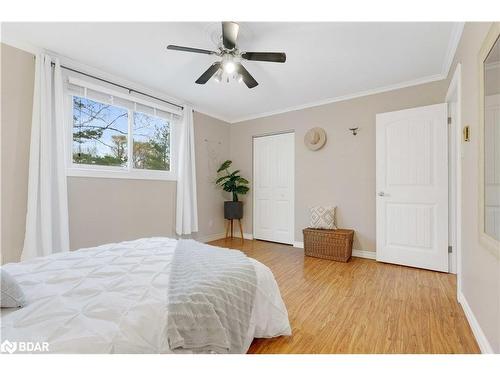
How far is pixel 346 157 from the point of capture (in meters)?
3.59

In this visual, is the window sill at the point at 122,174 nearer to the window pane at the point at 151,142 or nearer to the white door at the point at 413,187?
the window pane at the point at 151,142

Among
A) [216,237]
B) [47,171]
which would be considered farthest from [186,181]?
[47,171]

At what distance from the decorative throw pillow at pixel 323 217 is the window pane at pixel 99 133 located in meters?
2.91

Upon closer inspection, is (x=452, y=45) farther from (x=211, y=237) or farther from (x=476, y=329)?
(x=211, y=237)

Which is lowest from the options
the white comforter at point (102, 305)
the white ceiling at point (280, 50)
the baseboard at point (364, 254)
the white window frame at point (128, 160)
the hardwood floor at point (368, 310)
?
the hardwood floor at point (368, 310)

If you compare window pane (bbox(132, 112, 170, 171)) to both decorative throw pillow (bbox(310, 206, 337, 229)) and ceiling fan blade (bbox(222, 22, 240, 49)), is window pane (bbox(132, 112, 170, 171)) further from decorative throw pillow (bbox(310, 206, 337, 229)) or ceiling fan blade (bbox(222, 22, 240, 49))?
decorative throw pillow (bbox(310, 206, 337, 229))

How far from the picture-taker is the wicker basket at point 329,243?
3205 mm

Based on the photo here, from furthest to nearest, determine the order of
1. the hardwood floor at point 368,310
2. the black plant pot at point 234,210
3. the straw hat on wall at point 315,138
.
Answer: the black plant pot at point 234,210, the straw hat on wall at point 315,138, the hardwood floor at point 368,310

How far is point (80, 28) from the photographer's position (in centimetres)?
207

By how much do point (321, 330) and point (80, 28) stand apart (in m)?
3.20

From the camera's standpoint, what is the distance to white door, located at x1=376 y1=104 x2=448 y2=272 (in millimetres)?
2805

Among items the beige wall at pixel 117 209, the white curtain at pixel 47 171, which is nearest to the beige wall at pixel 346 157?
the beige wall at pixel 117 209
